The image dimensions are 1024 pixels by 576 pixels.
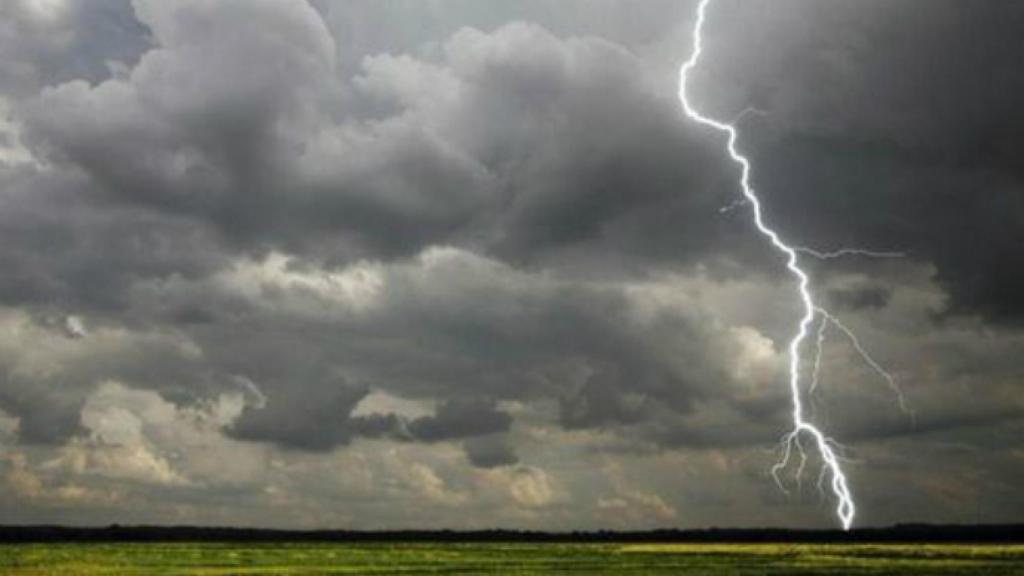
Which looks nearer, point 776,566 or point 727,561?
point 776,566

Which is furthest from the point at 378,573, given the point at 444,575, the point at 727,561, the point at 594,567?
the point at 727,561

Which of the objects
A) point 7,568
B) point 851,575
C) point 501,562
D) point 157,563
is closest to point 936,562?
point 851,575

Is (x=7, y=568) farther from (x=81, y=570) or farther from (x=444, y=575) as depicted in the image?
(x=444, y=575)

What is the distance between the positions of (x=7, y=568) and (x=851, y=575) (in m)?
57.2

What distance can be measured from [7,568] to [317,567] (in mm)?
21736

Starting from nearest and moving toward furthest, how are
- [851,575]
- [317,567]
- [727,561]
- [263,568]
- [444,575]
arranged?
[851,575] → [444,575] → [263,568] → [317,567] → [727,561]

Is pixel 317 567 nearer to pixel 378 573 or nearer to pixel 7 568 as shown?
pixel 378 573

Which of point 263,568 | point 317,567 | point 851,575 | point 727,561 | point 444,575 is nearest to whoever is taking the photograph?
point 851,575

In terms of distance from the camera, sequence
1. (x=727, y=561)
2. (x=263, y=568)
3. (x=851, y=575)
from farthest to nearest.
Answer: (x=727, y=561), (x=263, y=568), (x=851, y=575)

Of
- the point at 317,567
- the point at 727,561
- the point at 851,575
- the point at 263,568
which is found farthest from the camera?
the point at 727,561

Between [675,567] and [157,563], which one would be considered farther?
[157,563]

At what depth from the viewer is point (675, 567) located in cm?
7038

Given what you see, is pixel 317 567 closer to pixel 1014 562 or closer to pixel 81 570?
pixel 81 570

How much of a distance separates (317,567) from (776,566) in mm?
32737
